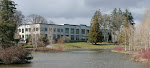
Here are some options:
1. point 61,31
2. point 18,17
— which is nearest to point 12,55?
point 18,17

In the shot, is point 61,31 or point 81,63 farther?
point 61,31

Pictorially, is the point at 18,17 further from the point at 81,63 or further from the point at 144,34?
the point at 81,63

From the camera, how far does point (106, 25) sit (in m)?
90.5

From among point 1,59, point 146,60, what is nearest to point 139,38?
point 146,60

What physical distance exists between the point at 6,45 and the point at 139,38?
→ 94.4ft

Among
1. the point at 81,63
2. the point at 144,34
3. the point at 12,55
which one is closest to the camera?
the point at 12,55


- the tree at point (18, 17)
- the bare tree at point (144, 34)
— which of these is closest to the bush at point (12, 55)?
the bare tree at point (144, 34)

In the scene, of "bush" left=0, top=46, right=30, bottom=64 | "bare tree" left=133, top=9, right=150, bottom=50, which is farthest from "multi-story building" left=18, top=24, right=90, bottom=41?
"bush" left=0, top=46, right=30, bottom=64

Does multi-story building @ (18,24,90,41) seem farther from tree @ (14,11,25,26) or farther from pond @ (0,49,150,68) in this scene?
pond @ (0,49,150,68)

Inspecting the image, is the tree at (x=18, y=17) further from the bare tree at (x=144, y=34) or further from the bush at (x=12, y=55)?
the bush at (x=12, y=55)

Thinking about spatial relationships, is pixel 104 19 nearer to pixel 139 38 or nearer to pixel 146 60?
pixel 139 38

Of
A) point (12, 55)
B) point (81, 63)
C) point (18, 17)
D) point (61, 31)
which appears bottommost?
point (81, 63)

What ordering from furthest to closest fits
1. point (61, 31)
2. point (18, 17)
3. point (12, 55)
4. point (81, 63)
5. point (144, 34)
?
point (61, 31)
point (18, 17)
point (144, 34)
point (81, 63)
point (12, 55)

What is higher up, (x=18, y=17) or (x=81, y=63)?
(x=18, y=17)
